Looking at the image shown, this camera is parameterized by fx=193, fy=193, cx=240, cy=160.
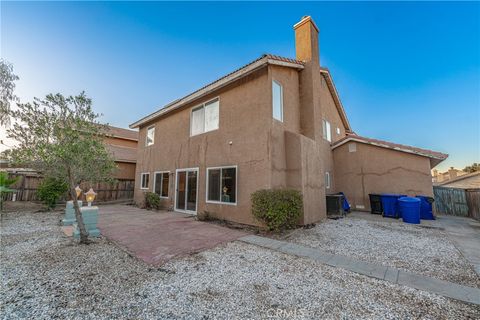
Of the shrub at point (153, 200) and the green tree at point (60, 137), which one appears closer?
the green tree at point (60, 137)

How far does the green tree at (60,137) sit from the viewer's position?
454 cm

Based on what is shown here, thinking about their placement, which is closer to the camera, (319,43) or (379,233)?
(379,233)

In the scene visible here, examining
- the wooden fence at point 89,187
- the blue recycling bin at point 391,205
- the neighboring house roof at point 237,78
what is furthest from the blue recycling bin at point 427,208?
the wooden fence at point 89,187

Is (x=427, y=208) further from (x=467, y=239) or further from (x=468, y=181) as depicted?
(x=468, y=181)

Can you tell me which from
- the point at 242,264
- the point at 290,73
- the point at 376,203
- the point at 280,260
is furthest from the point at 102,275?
the point at 376,203

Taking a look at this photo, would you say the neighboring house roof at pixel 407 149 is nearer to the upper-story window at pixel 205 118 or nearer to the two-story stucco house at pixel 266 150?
the two-story stucco house at pixel 266 150

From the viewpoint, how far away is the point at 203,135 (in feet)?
32.7

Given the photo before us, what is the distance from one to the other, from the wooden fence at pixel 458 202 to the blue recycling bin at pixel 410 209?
14.0 feet

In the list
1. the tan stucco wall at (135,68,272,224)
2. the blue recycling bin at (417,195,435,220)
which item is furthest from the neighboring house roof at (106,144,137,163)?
the blue recycling bin at (417,195,435,220)

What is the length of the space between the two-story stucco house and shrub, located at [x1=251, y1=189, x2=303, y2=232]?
0.74m

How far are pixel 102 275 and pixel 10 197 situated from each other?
14.1 m

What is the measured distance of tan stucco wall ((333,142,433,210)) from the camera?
1025cm

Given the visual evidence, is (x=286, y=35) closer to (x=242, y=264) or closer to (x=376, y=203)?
(x=376, y=203)

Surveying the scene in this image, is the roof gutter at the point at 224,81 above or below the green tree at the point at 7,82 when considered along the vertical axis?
below
